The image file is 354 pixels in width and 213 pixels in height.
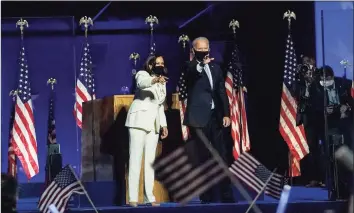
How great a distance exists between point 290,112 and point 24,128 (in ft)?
10.2

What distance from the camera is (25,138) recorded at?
993cm

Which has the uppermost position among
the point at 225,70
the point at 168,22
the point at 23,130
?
the point at 168,22

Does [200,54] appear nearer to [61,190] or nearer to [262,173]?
[262,173]

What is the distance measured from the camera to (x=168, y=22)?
1409 cm

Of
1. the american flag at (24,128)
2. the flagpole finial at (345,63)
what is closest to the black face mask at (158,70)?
the american flag at (24,128)

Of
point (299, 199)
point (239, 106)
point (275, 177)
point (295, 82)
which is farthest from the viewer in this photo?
point (239, 106)

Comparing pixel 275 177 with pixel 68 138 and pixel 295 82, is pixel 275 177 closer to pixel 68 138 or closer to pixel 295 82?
pixel 295 82

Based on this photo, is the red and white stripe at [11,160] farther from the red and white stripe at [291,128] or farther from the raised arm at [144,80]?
the red and white stripe at [291,128]

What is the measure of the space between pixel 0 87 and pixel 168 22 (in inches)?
221

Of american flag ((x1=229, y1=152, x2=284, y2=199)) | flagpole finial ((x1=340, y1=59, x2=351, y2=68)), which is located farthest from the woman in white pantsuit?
flagpole finial ((x1=340, y1=59, x2=351, y2=68))

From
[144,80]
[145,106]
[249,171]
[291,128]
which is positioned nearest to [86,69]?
[145,106]

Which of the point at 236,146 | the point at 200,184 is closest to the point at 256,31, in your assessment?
the point at 236,146

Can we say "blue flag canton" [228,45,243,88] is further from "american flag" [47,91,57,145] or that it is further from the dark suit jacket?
the dark suit jacket

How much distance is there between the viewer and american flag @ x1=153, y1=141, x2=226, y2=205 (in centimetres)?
661
